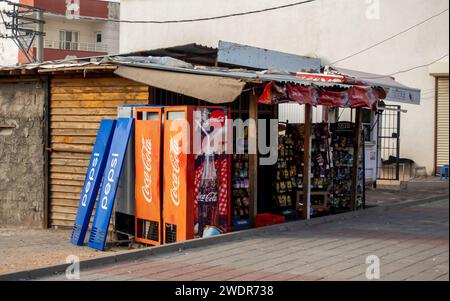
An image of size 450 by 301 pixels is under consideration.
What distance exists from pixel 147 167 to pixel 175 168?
2.61 ft

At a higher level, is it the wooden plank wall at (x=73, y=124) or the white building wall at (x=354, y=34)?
the white building wall at (x=354, y=34)

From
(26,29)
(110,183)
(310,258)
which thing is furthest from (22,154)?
(26,29)

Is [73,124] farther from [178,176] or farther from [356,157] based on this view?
[356,157]

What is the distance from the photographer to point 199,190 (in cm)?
1059

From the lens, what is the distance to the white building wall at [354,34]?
2383cm

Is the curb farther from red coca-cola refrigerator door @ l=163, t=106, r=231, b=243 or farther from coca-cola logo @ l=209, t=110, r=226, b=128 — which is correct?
coca-cola logo @ l=209, t=110, r=226, b=128

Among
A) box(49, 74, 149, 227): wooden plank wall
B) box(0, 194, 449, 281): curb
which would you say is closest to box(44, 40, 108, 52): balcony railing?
box(49, 74, 149, 227): wooden plank wall

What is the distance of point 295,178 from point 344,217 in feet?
4.26

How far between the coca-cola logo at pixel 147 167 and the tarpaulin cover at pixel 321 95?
2040mm

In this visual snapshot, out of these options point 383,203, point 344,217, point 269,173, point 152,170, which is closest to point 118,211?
point 152,170

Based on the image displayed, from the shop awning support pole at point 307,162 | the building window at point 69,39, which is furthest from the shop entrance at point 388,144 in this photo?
the building window at point 69,39

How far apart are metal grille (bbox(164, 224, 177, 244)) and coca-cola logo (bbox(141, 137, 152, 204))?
64 cm

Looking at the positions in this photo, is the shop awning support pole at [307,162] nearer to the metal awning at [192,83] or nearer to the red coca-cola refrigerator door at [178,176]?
the metal awning at [192,83]
